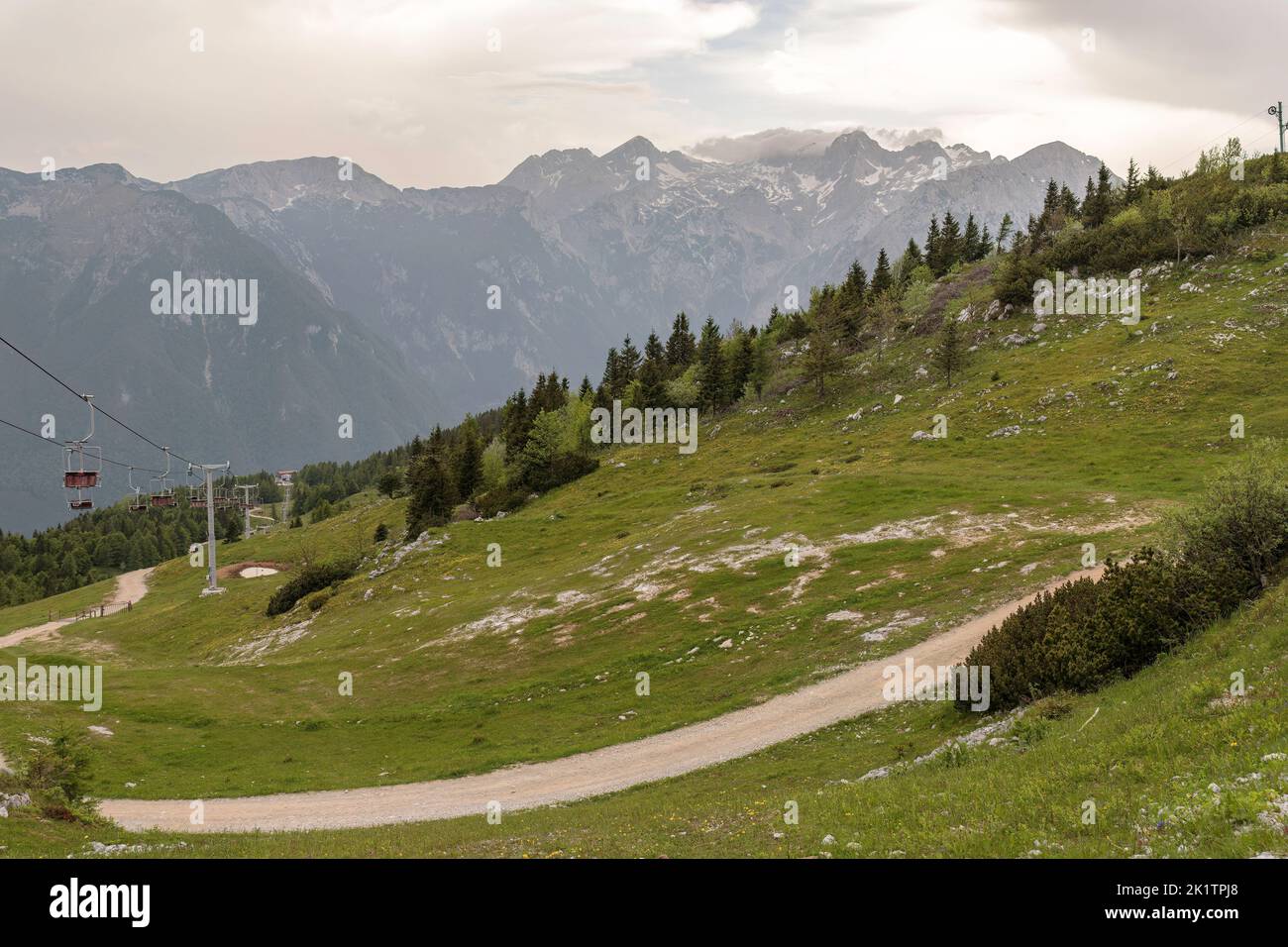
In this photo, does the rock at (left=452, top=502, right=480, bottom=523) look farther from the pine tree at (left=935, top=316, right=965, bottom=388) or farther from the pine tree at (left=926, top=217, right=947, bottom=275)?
the pine tree at (left=926, top=217, right=947, bottom=275)

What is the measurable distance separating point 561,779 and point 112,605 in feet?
422

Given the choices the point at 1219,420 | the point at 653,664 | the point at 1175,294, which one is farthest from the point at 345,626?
the point at 1175,294

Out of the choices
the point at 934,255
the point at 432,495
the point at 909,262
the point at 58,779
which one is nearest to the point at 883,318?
the point at 934,255

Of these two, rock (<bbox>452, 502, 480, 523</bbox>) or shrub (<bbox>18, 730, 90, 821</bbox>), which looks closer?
shrub (<bbox>18, 730, 90, 821</bbox>)

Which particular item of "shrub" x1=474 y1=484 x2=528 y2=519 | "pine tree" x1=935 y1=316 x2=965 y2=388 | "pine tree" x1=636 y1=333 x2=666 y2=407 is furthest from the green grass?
"pine tree" x1=935 y1=316 x2=965 y2=388

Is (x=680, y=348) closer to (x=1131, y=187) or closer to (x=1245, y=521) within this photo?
(x=1131, y=187)

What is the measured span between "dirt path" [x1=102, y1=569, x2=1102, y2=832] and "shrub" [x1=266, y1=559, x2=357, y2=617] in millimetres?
57935

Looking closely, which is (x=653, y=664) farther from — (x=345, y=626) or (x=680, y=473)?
(x=680, y=473)

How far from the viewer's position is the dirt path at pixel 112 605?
10319 cm

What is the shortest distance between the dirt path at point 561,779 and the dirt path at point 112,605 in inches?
3475

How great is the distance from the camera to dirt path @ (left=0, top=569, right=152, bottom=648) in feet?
339

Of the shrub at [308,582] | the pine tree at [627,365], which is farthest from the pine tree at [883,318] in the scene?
the shrub at [308,582]

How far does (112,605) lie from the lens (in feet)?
423
